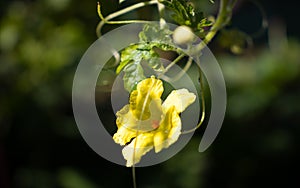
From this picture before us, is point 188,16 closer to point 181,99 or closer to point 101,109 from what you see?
point 181,99

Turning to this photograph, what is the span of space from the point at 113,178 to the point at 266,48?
651 mm

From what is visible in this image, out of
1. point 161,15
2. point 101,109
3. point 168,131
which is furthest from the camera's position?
point 101,109

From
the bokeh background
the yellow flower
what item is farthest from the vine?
the bokeh background

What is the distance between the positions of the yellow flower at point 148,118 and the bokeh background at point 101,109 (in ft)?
3.60

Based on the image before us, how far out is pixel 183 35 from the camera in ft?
2.61

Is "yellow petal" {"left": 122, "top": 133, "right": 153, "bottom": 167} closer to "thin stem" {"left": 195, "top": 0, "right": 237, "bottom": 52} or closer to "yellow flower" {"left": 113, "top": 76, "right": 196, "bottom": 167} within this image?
"yellow flower" {"left": 113, "top": 76, "right": 196, "bottom": 167}

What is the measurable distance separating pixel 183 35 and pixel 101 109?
43.5 inches

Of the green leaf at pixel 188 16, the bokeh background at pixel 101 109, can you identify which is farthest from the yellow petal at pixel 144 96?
the bokeh background at pixel 101 109

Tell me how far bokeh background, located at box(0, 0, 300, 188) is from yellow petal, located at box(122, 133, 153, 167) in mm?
1120

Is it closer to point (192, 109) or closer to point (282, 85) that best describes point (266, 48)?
point (282, 85)

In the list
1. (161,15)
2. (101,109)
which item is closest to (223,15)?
(161,15)

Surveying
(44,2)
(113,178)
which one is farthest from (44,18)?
(113,178)

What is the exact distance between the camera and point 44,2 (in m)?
1.84

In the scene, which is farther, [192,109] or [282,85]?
[282,85]
